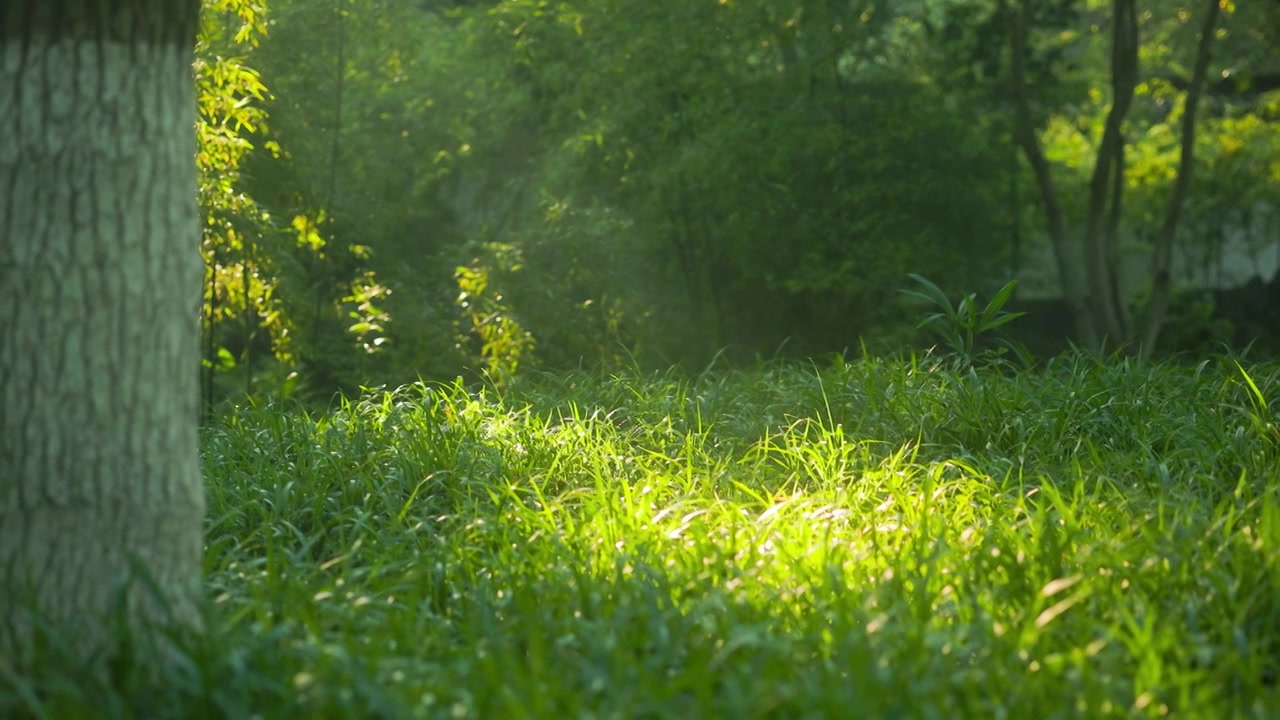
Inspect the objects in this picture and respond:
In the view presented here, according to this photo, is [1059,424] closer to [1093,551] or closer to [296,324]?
[1093,551]

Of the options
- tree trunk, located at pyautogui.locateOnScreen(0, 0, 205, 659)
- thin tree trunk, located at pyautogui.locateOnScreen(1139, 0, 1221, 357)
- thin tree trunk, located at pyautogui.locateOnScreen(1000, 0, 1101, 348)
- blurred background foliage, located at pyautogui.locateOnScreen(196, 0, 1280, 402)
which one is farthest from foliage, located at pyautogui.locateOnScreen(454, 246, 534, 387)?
tree trunk, located at pyautogui.locateOnScreen(0, 0, 205, 659)

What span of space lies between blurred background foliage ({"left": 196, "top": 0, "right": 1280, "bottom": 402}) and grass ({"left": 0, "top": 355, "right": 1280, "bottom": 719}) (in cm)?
333

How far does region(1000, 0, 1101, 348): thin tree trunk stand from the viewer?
11023mm

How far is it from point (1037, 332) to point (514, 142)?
21.4ft

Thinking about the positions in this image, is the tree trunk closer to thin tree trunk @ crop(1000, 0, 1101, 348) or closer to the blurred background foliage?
the blurred background foliage

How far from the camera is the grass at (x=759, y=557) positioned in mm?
2656

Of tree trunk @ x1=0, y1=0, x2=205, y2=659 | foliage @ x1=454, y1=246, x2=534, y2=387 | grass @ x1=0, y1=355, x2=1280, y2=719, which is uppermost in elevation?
tree trunk @ x1=0, y1=0, x2=205, y2=659

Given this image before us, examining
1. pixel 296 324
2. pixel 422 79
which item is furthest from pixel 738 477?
pixel 422 79

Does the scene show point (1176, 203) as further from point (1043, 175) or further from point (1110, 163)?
point (1043, 175)

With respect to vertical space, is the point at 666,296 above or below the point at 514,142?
below

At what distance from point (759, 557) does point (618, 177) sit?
26.3ft

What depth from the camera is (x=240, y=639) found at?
112 inches

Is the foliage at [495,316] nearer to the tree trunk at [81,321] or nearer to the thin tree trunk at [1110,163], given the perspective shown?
the thin tree trunk at [1110,163]

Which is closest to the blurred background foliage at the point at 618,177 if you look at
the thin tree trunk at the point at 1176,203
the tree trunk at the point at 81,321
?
the thin tree trunk at the point at 1176,203
